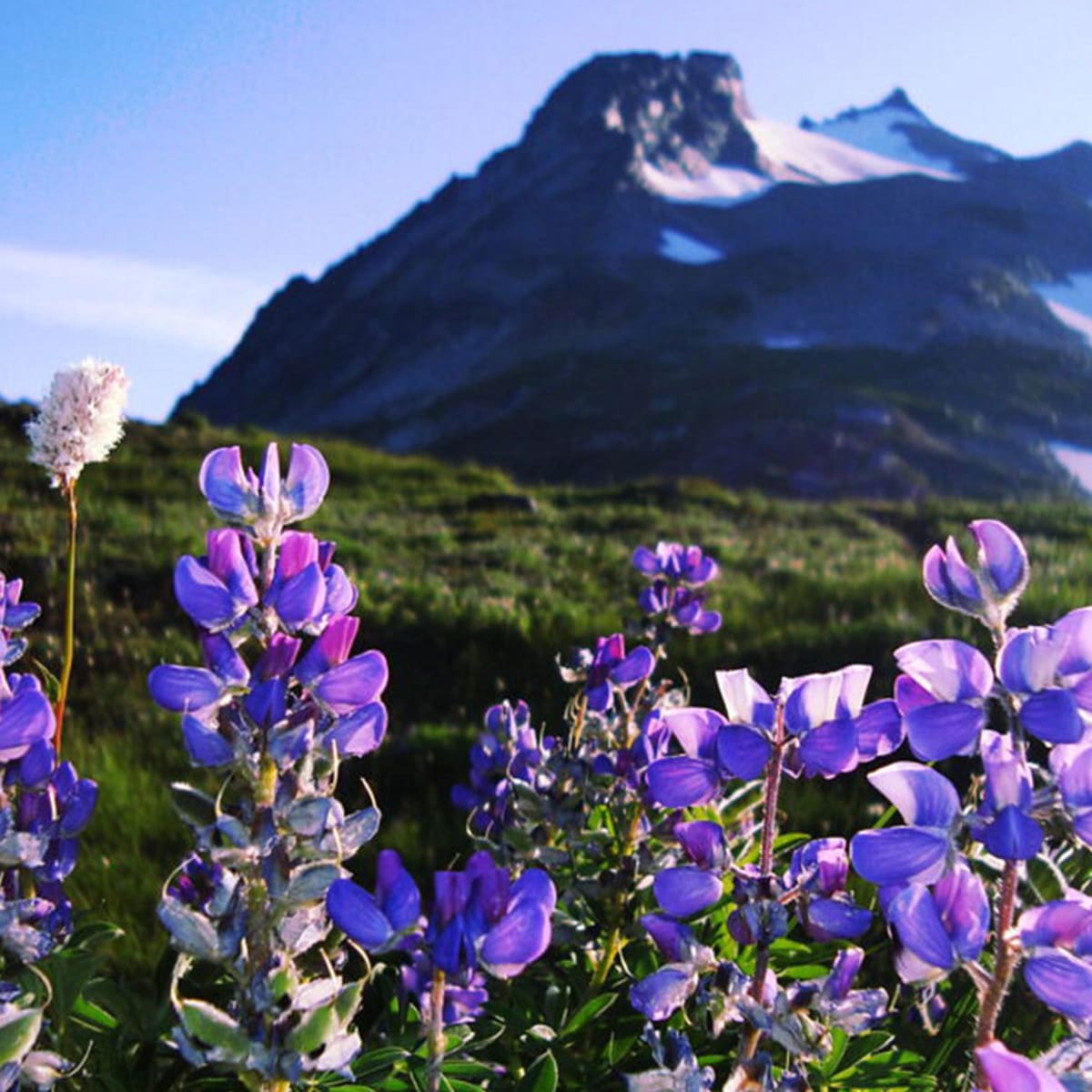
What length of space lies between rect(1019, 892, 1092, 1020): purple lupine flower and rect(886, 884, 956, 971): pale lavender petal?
75mm

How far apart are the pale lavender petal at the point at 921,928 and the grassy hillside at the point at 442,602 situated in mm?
1398

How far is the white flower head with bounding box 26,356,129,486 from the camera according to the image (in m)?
1.83

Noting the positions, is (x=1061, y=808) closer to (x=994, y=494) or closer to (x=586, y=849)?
(x=586, y=849)

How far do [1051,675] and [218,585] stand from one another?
907 mm

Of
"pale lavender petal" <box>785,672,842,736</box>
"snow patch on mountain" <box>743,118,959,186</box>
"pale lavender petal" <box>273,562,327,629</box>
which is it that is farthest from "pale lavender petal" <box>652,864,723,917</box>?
"snow patch on mountain" <box>743,118,959,186</box>

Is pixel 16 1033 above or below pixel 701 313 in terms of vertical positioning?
below

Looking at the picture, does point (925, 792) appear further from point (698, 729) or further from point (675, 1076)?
point (675, 1076)

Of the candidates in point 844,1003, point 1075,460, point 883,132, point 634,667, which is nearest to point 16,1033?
point 844,1003

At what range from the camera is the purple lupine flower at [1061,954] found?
973 mm

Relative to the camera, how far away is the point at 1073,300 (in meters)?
61.2

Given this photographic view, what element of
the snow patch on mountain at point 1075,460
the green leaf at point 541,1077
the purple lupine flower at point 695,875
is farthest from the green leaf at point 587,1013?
the snow patch on mountain at point 1075,460

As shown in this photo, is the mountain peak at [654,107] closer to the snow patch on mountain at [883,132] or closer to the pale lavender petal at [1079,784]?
the snow patch on mountain at [883,132]

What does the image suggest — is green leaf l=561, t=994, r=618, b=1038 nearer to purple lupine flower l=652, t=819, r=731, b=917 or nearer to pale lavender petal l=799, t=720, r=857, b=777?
purple lupine flower l=652, t=819, r=731, b=917

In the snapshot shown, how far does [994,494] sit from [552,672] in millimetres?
27888
